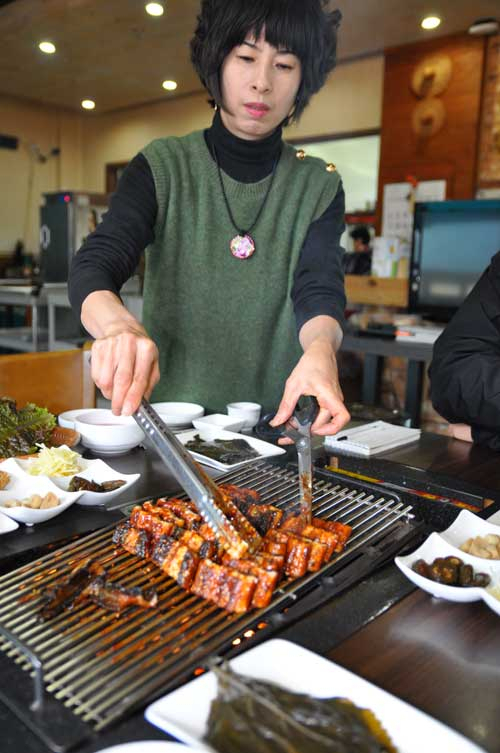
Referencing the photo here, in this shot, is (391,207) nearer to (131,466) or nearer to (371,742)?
(131,466)

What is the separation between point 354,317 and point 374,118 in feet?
8.89

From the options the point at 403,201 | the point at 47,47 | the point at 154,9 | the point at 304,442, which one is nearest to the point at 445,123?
the point at 403,201

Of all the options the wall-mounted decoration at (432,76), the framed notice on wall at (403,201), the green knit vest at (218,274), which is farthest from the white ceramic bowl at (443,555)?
the wall-mounted decoration at (432,76)

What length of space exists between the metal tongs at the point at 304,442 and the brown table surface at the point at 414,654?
0.70ft

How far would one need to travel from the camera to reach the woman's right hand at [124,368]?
1.09 m

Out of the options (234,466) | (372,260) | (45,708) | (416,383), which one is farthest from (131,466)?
(372,260)

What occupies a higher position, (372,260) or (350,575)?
(372,260)

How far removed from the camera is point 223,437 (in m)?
1.71

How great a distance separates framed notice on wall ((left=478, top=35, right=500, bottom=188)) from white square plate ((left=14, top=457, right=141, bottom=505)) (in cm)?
537

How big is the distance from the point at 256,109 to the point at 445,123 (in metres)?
4.78

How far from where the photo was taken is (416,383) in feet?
13.8

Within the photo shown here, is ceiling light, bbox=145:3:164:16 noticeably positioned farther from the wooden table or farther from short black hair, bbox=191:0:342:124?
the wooden table

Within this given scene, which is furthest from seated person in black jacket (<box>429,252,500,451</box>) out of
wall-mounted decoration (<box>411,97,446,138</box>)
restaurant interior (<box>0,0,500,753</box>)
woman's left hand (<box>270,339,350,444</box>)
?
wall-mounted decoration (<box>411,97,446,138</box>)

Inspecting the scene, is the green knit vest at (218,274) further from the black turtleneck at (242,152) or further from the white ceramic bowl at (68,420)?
the white ceramic bowl at (68,420)
